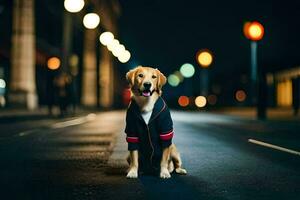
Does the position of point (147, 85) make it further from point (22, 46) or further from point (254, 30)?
point (22, 46)

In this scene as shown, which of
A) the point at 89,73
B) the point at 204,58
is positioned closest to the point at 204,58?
the point at 204,58

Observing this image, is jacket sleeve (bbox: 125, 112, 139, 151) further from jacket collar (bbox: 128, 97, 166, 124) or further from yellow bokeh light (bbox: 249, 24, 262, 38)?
yellow bokeh light (bbox: 249, 24, 262, 38)

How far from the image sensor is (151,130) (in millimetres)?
7434

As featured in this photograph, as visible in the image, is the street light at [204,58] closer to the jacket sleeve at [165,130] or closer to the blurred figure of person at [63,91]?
the blurred figure of person at [63,91]

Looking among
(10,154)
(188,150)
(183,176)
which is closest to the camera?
(183,176)

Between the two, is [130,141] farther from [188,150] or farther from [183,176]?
[188,150]

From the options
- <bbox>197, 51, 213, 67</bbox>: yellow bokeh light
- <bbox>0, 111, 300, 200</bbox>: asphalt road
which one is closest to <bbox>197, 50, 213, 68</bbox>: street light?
<bbox>197, 51, 213, 67</bbox>: yellow bokeh light

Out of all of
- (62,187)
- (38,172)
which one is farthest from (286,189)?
(38,172)

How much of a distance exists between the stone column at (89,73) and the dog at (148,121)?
177ft

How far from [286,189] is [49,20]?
5098 centimetres

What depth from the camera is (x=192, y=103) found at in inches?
2623

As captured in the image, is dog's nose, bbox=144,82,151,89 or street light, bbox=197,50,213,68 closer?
dog's nose, bbox=144,82,151,89

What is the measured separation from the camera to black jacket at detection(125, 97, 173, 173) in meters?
7.41

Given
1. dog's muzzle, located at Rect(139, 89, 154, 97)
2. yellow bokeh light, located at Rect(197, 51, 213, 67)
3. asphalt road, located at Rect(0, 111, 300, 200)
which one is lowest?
asphalt road, located at Rect(0, 111, 300, 200)
